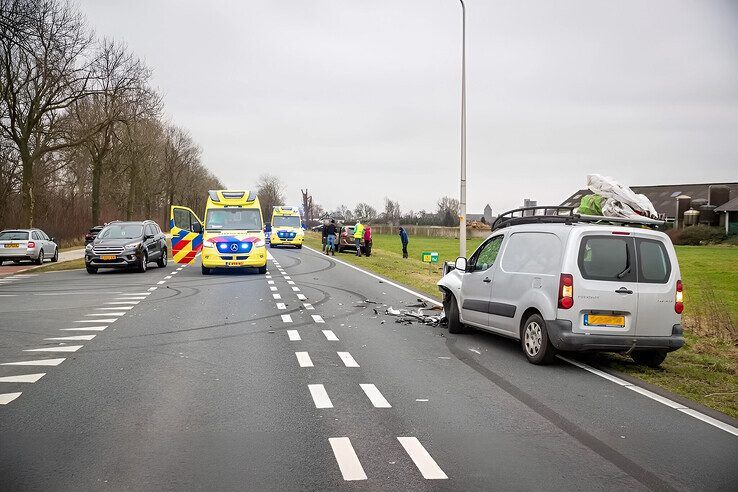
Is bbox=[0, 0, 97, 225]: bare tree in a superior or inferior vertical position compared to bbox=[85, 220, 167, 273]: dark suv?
superior

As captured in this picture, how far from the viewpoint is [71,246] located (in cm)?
4688

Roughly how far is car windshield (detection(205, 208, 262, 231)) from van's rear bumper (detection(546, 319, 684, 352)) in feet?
52.5

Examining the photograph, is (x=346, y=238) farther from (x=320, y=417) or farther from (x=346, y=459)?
(x=346, y=459)

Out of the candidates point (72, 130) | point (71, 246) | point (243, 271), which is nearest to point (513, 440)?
point (243, 271)

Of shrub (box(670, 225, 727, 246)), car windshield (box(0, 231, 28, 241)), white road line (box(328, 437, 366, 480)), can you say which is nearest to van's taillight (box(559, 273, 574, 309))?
white road line (box(328, 437, 366, 480))

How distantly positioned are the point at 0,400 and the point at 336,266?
21.5 metres

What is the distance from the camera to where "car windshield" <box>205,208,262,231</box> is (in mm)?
22703

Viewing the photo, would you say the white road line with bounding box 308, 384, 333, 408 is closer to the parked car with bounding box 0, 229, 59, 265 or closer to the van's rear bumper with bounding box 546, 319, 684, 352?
the van's rear bumper with bounding box 546, 319, 684, 352

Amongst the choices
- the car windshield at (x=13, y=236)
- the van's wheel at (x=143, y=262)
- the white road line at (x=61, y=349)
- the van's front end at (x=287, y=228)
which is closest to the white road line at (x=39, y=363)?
the white road line at (x=61, y=349)

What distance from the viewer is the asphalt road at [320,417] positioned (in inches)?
176

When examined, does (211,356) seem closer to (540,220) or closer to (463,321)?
(463,321)

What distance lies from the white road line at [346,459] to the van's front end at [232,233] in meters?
17.4

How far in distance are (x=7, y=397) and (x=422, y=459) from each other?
4143 millimetres

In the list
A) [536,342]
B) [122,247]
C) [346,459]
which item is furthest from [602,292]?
[122,247]
